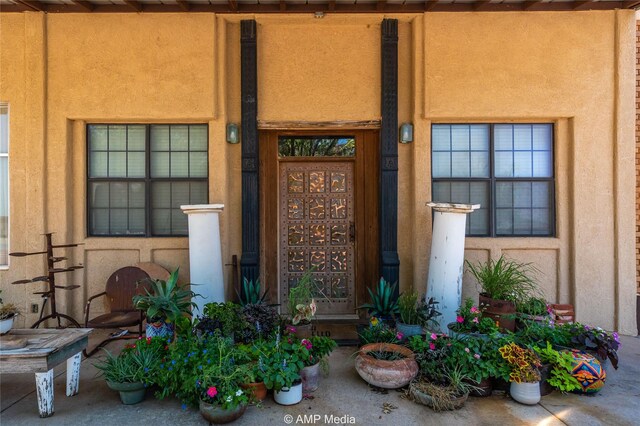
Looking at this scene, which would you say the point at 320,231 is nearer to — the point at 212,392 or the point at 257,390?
the point at 257,390

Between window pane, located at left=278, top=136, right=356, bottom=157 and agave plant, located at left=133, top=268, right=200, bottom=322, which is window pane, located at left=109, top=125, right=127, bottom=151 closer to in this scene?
window pane, located at left=278, top=136, right=356, bottom=157

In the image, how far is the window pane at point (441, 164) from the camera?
515 centimetres

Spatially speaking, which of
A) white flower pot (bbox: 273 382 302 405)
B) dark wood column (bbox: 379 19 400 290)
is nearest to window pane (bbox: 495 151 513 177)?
dark wood column (bbox: 379 19 400 290)

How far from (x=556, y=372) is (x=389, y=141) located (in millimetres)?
3059

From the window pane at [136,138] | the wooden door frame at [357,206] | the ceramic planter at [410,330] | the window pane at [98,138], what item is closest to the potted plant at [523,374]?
the ceramic planter at [410,330]

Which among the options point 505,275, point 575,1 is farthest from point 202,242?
point 575,1

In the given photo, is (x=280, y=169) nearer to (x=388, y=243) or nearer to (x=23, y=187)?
(x=388, y=243)

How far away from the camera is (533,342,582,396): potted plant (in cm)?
324

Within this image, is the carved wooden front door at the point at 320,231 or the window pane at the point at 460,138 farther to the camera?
the carved wooden front door at the point at 320,231

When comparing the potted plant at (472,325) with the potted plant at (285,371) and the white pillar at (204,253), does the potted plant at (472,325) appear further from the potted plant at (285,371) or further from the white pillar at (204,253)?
the white pillar at (204,253)

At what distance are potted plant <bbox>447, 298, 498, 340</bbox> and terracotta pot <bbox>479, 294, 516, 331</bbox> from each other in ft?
0.44

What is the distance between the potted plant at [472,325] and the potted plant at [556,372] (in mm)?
433

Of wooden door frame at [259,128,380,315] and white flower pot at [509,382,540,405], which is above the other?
wooden door frame at [259,128,380,315]

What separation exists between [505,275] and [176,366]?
3.38 m
